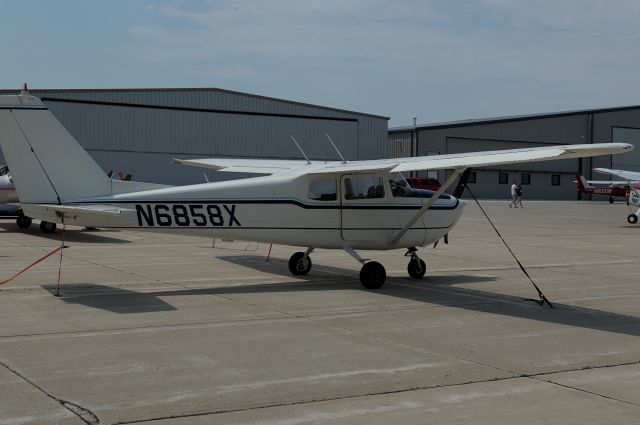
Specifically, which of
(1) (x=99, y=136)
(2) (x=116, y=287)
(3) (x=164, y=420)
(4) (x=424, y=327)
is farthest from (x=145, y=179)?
(3) (x=164, y=420)

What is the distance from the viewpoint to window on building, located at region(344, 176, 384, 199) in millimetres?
12734

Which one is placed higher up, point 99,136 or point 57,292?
point 99,136

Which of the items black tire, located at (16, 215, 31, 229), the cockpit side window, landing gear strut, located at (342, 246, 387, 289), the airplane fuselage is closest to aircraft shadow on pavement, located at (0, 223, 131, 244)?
black tire, located at (16, 215, 31, 229)

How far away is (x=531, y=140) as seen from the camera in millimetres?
70938

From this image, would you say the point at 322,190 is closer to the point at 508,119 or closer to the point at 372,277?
the point at 372,277

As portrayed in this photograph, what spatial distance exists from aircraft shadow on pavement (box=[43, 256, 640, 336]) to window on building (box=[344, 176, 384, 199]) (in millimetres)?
1435

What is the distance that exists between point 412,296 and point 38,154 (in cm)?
557

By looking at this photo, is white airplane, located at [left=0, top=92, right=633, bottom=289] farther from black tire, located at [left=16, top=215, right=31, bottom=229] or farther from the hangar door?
the hangar door

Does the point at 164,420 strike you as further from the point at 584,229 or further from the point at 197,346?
the point at 584,229

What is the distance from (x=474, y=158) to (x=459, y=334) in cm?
314

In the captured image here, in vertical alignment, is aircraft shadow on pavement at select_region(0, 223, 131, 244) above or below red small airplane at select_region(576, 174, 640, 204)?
below

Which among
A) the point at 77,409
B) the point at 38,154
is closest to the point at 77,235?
the point at 38,154

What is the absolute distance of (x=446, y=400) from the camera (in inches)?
243

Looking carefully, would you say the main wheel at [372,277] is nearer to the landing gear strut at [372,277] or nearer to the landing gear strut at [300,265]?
the landing gear strut at [372,277]
